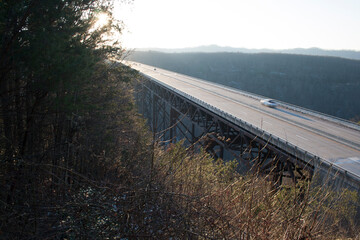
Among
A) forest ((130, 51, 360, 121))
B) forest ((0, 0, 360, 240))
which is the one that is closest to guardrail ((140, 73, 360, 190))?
forest ((0, 0, 360, 240))

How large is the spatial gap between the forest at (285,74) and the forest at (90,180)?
89.0 m

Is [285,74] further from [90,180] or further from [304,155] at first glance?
[90,180]

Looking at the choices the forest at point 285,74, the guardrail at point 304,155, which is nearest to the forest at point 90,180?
the guardrail at point 304,155

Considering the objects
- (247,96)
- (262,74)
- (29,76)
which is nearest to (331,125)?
(247,96)

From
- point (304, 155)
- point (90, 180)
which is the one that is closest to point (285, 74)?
point (304, 155)

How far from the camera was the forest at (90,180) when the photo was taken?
8.55 ft

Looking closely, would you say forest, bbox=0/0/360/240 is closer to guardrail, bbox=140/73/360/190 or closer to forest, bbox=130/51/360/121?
guardrail, bbox=140/73/360/190

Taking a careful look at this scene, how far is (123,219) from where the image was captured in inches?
105

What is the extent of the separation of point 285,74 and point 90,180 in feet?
380

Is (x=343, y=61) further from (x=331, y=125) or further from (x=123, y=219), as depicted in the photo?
(x=123, y=219)

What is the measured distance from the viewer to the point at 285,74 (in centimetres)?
10694

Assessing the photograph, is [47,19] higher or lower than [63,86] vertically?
higher

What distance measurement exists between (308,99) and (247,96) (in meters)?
74.6

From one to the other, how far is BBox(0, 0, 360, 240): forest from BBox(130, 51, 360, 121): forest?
89.0 m
